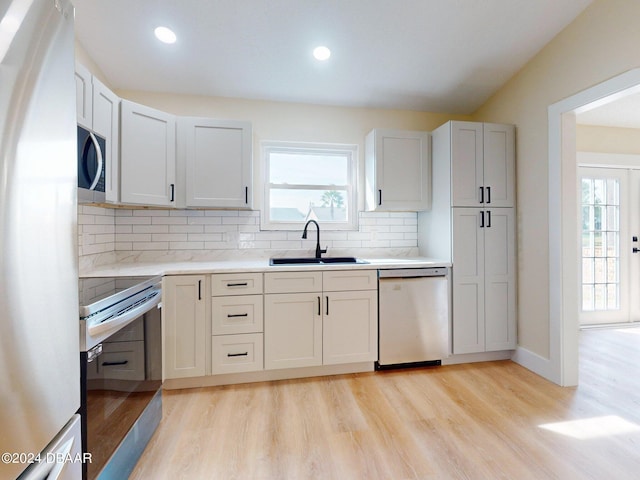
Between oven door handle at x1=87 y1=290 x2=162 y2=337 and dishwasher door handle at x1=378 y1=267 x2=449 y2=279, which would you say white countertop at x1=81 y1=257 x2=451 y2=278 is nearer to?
dishwasher door handle at x1=378 y1=267 x2=449 y2=279

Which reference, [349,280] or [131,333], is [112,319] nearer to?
[131,333]

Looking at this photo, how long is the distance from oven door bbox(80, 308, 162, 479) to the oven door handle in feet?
0.15

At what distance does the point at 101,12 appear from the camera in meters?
2.07

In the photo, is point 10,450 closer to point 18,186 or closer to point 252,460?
point 18,186

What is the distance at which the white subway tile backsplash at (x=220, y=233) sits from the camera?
9.16 ft

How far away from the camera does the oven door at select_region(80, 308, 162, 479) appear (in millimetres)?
1159

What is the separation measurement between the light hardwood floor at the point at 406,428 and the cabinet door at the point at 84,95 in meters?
1.96

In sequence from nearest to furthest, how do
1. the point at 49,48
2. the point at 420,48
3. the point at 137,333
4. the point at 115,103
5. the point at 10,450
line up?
the point at 10,450
the point at 49,48
the point at 137,333
the point at 115,103
the point at 420,48

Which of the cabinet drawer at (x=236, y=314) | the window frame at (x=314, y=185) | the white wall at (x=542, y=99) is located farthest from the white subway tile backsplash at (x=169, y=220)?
the white wall at (x=542, y=99)

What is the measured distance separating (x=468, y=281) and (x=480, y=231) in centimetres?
47

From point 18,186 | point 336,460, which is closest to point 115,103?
point 18,186

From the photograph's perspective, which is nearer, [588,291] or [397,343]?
[397,343]

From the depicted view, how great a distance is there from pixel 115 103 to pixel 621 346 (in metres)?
5.12

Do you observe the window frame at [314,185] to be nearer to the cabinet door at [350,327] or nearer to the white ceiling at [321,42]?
the white ceiling at [321,42]
